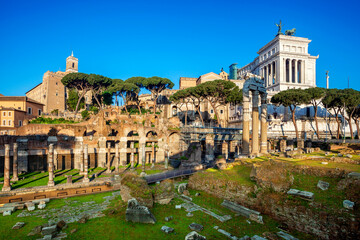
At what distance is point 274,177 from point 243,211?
2322 millimetres

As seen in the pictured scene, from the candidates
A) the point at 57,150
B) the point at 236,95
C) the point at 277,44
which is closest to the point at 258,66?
the point at 277,44

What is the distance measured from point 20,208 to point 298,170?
16181mm

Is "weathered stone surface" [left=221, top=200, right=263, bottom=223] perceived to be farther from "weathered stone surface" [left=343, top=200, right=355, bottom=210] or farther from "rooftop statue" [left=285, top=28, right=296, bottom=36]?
"rooftop statue" [left=285, top=28, right=296, bottom=36]

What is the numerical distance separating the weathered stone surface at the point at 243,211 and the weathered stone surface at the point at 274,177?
1492mm

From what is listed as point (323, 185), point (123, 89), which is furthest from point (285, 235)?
point (123, 89)

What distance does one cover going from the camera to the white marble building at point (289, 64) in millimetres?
59987

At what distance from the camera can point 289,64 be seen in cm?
6138

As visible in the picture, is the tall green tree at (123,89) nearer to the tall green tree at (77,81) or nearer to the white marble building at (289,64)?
the tall green tree at (77,81)

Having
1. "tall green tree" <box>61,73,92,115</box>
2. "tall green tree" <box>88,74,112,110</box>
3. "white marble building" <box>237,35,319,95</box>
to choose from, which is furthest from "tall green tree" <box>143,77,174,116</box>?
"white marble building" <box>237,35,319,95</box>

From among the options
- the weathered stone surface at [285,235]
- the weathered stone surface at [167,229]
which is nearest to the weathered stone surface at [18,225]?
the weathered stone surface at [167,229]

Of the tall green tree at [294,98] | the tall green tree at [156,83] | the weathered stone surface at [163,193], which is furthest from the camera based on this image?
the tall green tree at [156,83]

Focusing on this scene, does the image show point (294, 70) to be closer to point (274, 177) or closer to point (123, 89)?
point (123, 89)

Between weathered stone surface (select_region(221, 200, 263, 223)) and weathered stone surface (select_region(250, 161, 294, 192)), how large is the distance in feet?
4.90

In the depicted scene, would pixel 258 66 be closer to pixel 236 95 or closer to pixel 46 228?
pixel 236 95
